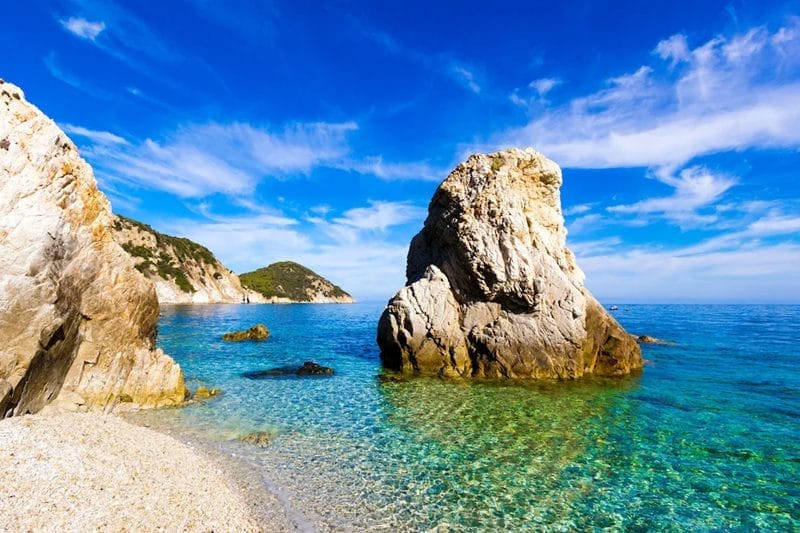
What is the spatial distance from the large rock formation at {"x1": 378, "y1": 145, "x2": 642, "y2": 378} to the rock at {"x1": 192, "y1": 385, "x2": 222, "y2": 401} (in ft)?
37.8

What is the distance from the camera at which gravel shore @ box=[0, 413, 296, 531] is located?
751 cm

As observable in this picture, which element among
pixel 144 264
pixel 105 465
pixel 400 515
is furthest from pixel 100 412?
pixel 144 264

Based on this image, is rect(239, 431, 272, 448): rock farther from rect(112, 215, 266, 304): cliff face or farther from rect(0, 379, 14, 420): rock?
rect(112, 215, 266, 304): cliff face

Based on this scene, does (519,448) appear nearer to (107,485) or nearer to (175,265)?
(107,485)

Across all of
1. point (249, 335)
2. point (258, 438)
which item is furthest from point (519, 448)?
point (249, 335)

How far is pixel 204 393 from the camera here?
20.2 m

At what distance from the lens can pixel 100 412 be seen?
1542 cm

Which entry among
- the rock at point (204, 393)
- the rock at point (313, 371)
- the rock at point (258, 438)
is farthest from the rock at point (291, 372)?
the rock at point (258, 438)

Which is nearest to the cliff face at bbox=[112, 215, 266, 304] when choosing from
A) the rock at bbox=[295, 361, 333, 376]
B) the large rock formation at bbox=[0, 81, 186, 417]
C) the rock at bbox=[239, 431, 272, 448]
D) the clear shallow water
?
the rock at bbox=[295, 361, 333, 376]

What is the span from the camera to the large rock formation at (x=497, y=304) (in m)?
26.5

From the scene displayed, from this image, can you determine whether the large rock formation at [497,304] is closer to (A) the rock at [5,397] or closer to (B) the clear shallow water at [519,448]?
(B) the clear shallow water at [519,448]

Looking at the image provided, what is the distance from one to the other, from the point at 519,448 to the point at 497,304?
14.8 m

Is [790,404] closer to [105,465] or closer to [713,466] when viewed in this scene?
[713,466]

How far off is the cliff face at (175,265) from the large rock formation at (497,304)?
10521 cm
